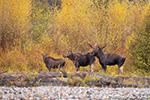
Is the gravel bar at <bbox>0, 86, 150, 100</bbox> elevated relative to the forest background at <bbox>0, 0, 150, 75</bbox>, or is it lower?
lower

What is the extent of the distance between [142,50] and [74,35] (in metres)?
4.97

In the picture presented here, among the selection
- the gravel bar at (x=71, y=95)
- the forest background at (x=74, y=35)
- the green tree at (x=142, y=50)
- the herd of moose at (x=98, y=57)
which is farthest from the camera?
the forest background at (x=74, y=35)

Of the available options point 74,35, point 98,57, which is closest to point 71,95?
point 98,57

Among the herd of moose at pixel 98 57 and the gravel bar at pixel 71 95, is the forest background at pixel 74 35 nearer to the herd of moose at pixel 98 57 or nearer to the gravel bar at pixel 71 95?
the herd of moose at pixel 98 57

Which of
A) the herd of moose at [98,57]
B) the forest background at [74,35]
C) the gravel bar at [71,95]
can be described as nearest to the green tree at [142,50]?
the forest background at [74,35]

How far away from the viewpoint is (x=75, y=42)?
1773 centimetres

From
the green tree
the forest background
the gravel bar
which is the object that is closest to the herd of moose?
the forest background

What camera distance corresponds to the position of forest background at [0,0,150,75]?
14.9 meters

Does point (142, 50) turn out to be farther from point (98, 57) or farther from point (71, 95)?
point (71, 95)

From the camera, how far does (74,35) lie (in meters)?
17.7

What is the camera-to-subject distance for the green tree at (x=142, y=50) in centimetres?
1432

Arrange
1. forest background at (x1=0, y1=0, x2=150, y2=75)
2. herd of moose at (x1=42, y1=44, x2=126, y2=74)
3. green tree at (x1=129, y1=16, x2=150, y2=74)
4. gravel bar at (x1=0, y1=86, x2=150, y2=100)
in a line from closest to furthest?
gravel bar at (x1=0, y1=86, x2=150, y2=100) < herd of moose at (x1=42, y1=44, x2=126, y2=74) < green tree at (x1=129, y1=16, x2=150, y2=74) < forest background at (x1=0, y1=0, x2=150, y2=75)

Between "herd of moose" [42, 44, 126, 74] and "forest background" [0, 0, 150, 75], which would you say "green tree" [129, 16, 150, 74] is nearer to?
"forest background" [0, 0, 150, 75]

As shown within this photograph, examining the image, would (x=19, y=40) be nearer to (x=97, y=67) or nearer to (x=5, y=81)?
(x=97, y=67)
